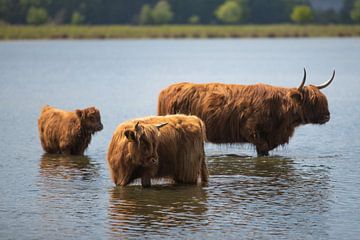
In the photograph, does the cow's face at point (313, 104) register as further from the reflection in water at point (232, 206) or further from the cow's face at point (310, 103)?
the reflection in water at point (232, 206)

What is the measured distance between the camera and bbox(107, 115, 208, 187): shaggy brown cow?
970cm

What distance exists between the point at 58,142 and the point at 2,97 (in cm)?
1014

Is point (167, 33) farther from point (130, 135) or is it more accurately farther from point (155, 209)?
point (155, 209)

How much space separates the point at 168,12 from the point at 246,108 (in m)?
95.9

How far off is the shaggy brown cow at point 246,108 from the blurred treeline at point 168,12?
88224 millimetres

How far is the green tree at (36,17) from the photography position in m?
99.4

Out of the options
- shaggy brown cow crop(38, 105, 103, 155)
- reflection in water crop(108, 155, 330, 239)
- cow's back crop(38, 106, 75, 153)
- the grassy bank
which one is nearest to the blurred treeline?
the grassy bank

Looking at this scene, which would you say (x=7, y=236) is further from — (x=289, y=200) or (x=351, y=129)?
(x=351, y=129)

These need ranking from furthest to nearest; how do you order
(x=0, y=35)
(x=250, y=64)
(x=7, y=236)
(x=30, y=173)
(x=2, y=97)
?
(x=0, y=35) < (x=250, y=64) < (x=2, y=97) < (x=30, y=173) < (x=7, y=236)

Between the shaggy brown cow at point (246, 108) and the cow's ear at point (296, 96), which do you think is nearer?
the shaggy brown cow at point (246, 108)

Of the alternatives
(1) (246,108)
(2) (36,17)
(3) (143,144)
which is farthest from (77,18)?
(3) (143,144)

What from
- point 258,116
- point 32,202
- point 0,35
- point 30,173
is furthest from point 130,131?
point 0,35

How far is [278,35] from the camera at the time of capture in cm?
6912

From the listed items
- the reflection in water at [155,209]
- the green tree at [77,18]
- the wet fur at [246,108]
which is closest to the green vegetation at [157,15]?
the green tree at [77,18]
